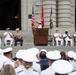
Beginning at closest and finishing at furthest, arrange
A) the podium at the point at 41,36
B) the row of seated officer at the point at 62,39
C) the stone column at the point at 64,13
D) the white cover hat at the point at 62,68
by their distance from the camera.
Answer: the white cover hat at the point at 62,68 → the podium at the point at 41,36 → the row of seated officer at the point at 62,39 → the stone column at the point at 64,13

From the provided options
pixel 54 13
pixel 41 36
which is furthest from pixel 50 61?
pixel 54 13

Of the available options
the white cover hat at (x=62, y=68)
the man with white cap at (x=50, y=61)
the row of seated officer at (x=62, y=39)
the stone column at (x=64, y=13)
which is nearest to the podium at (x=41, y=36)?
the row of seated officer at (x=62, y=39)

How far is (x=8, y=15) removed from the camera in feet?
154

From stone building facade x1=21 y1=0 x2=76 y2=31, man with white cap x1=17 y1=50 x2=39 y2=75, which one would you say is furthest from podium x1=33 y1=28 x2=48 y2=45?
man with white cap x1=17 y1=50 x2=39 y2=75

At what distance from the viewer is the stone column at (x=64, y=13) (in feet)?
100

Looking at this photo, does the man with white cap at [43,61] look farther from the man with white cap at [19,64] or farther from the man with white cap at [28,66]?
the man with white cap at [28,66]

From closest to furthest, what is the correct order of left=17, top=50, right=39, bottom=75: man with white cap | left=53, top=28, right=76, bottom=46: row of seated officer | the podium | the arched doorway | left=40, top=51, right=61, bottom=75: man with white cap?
left=17, top=50, right=39, bottom=75: man with white cap → left=40, top=51, right=61, bottom=75: man with white cap → the podium → left=53, top=28, right=76, bottom=46: row of seated officer → the arched doorway

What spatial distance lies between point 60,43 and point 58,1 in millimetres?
7429

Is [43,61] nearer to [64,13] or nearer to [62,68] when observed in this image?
[62,68]

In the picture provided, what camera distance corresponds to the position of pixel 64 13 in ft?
100

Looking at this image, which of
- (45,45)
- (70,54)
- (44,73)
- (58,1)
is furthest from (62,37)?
(44,73)

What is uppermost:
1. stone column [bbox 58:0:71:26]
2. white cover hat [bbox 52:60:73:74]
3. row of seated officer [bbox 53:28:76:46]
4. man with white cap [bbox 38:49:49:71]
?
stone column [bbox 58:0:71:26]

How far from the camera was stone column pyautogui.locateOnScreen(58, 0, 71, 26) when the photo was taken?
30.6 m

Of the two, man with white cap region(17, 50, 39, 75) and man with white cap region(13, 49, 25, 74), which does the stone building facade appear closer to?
man with white cap region(13, 49, 25, 74)
